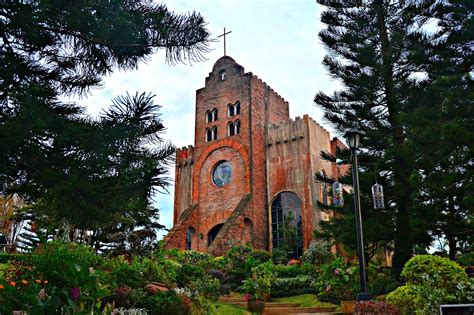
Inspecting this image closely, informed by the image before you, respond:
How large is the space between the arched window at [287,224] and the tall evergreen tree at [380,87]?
17.6ft

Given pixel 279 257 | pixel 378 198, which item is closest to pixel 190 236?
pixel 279 257

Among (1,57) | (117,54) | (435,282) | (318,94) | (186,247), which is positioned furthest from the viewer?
(186,247)

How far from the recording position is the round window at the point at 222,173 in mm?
19875

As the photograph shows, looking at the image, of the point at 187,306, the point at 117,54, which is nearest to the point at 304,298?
the point at 187,306

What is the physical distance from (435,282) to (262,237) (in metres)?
11.5

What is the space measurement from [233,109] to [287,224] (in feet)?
20.1

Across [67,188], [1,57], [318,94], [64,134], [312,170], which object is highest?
[318,94]

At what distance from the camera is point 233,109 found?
2059 centimetres

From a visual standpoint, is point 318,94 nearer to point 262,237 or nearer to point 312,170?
point 312,170

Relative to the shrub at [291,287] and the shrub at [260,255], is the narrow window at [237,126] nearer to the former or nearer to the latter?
the shrub at [260,255]

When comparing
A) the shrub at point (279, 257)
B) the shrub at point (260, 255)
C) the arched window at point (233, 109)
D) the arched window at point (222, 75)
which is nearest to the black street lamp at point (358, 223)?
the shrub at point (260, 255)

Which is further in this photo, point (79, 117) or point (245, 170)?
point (245, 170)

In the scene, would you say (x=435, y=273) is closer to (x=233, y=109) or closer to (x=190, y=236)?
(x=190, y=236)

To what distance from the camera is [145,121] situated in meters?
3.86
